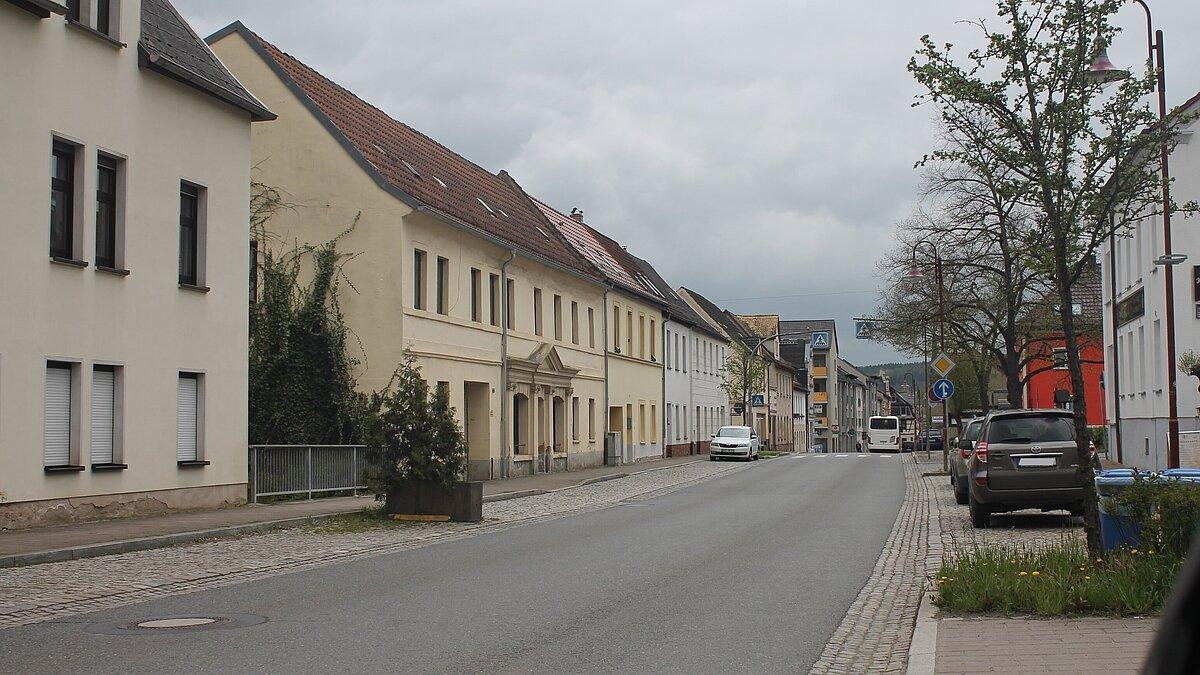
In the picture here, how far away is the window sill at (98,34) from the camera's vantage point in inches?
753

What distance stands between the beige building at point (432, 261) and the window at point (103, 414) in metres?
10.5

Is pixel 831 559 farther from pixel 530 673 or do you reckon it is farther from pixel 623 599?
pixel 530 673

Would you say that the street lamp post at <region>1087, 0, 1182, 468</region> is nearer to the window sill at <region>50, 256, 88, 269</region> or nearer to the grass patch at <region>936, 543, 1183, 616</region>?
the grass patch at <region>936, 543, 1183, 616</region>

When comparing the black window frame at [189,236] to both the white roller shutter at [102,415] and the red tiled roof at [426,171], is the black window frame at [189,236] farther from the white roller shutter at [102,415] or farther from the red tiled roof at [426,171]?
the red tiled roof at [426,171]

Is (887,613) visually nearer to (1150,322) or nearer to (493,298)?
(493,298)

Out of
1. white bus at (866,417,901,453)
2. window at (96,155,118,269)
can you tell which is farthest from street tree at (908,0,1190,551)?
white bus at (866,417,901,453)

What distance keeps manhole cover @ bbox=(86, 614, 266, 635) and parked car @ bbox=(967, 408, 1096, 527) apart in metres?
11.0

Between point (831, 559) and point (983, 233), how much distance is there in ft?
100

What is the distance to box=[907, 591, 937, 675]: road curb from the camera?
7.30 m

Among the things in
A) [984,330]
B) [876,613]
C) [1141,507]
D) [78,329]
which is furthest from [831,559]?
[984,330]

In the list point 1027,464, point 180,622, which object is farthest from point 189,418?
point 1027,464

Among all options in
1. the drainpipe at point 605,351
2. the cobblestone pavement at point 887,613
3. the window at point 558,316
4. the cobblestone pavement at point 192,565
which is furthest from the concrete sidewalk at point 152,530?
the drainpipe at point 605,351

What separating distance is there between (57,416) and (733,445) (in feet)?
121

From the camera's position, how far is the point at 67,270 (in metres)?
18.7
